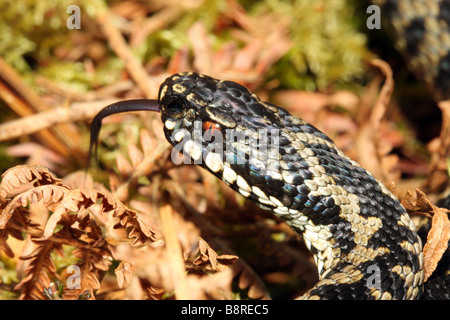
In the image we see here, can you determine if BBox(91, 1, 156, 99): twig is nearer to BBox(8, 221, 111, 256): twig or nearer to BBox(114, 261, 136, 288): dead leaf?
BBox(8, 221, 111, 256): twig

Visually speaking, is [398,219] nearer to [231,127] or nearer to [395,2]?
[231,127]

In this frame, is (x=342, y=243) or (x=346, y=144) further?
(x=346, y=144)

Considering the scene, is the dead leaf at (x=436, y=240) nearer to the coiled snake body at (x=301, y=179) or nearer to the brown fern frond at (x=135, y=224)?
the coiled snake body at (x=301, y=179)

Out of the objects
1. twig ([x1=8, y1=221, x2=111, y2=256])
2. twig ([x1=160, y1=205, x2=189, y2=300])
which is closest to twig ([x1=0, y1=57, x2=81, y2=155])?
twig ([x1=160, y1=205, x2=189, y2=300])

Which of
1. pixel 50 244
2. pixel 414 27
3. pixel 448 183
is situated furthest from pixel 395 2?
pixel 50 244

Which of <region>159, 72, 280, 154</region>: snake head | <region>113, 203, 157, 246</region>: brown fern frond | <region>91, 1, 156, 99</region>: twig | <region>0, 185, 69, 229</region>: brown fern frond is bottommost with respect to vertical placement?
<region>113, 203, 157, 246</region>: brown fern frond

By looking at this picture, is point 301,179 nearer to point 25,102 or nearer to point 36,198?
point 36,198

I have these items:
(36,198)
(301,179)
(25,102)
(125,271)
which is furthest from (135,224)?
(25,102)
